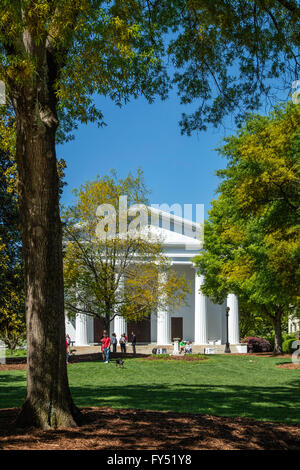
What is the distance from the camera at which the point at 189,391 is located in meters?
13.3

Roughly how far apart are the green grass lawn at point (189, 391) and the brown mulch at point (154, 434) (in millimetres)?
1439

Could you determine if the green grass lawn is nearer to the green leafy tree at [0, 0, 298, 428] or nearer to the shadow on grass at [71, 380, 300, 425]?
the shadow on grass at [71, 380, 300, 425]

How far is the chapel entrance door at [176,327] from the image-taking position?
2360 inches

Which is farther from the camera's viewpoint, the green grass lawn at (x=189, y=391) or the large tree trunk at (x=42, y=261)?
the green grass lawn at (x=189, y=391)

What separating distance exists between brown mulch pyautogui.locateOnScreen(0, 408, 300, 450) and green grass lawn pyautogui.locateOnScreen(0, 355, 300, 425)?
1.44 meters

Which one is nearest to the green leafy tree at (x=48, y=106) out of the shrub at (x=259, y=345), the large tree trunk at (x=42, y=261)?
the large tree trunk at (x=42, y=261)

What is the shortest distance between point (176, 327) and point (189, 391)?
1868 inches

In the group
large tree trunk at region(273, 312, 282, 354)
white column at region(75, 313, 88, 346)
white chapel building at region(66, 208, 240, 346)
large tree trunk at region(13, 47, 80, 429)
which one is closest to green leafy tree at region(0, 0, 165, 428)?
large tree trunk at region(13, 47, 80, 429)

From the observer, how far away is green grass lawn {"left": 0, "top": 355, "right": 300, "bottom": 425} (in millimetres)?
10095

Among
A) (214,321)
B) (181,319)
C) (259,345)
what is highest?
(181,319)

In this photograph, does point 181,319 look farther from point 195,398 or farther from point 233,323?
point 195,398

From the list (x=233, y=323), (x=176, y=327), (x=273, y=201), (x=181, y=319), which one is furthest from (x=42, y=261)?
(x=181, y=319)

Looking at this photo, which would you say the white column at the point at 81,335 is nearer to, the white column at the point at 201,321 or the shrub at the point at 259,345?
the white column at the point at 201,321

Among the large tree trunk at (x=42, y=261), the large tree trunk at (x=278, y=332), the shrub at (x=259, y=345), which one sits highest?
the large tree trunk at (x=42, y=261)
